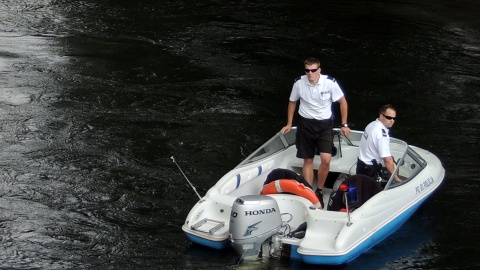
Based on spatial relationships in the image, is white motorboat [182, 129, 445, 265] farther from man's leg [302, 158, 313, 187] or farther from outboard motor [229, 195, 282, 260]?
man's leg [302, 158, 313, 187]

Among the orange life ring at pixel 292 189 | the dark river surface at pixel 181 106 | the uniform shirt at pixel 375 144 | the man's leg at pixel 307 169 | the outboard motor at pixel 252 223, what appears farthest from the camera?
the man's leg at pixel 307 169

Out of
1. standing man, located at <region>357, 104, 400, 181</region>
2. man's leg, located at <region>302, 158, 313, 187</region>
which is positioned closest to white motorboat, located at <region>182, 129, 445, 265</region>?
standing man, located at <region>357, 104, 400, 181</region>

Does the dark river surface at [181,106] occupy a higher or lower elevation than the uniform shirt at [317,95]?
lower

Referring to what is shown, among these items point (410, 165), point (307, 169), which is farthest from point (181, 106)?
point (410, 165)

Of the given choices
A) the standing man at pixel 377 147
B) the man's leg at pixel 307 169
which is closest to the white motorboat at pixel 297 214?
the standing man at pixel 377 147

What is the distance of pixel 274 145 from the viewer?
36.9 feet

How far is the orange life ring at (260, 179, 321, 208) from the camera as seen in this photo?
9.62m

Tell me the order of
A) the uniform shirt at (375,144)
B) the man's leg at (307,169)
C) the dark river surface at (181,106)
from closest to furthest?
the dark river surface at (181,106) → the uniform shirt at (375,144) → the man's leg at (307,169)

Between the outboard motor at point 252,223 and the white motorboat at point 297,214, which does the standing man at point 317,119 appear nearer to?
the white motorboat at point 297,214

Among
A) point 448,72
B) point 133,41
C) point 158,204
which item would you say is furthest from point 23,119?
point 448,72

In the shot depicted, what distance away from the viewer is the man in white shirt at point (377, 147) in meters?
10.3

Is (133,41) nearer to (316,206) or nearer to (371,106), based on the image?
(371,106)

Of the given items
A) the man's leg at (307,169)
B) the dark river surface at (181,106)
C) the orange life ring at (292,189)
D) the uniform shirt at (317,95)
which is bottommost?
the dark river surface at (181,106)

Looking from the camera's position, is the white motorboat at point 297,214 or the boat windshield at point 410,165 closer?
the white motorboat at point 297,214
